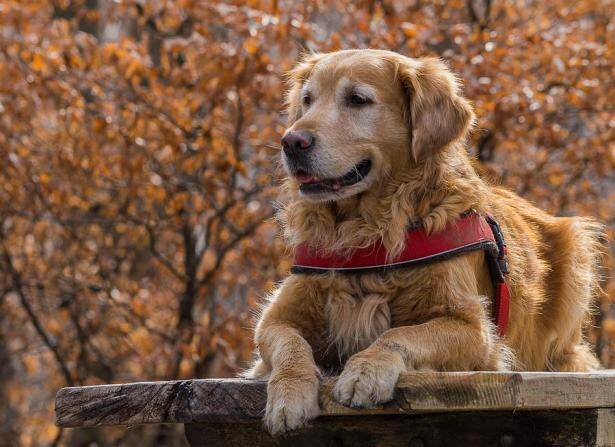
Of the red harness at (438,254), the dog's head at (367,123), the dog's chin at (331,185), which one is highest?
the dog's head at (367,123)

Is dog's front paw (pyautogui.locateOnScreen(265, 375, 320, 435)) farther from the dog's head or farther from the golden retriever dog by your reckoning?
the dog's head

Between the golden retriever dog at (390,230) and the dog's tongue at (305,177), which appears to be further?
the dog's tongue at (305,177)

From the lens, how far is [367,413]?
2.84m

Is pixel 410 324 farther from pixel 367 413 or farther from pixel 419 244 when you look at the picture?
pixel 367 413

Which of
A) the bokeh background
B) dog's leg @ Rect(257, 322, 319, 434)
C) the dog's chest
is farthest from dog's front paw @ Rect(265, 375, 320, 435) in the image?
the bokeh background

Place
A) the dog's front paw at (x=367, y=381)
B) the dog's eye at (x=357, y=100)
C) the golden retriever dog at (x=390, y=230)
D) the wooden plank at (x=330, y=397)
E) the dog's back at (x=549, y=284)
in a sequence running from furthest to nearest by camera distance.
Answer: the dog's back at (x=549, y=284)
the dog's eye at (x=357, y=100)
the golden retriever dog at (x=390, y=230)
the dog's front paw at (x=367, y=381)
the wooden plank at (x=330, y=397)

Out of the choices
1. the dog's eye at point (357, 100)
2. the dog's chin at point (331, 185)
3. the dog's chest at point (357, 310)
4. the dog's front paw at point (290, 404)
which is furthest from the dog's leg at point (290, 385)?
the dog's eye at point (357, 100)

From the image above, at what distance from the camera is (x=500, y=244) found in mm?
3688

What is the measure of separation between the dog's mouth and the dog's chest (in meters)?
0.35

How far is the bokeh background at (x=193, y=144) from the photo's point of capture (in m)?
6.69

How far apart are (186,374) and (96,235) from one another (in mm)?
1678

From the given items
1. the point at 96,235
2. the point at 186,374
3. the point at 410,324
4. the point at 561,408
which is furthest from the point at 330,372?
the point at 96,235

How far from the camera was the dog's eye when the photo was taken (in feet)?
12.5

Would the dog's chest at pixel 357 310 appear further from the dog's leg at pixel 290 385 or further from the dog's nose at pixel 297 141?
the dog's nose at pixel 297 141
